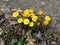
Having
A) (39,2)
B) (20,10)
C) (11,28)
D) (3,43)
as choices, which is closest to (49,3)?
(39,2)

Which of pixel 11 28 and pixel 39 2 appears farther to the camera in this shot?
pixel 39 2

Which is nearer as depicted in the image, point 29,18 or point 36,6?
point 29,18

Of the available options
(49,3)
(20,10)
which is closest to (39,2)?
(49,3)

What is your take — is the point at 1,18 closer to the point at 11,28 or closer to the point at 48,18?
the point at 11,28

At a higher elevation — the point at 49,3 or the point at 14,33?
the point at 49,3

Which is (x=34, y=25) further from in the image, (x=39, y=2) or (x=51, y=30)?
(x=39, y=2)

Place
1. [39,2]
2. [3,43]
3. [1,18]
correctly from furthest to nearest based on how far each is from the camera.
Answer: [39,2] → [1,18] → [3,43]

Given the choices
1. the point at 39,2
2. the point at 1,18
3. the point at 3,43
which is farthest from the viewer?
the point at 39,2

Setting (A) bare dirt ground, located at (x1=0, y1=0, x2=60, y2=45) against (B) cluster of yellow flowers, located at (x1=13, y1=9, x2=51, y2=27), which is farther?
(A) bare dirt ground, located at (x1=0, y1=0, x2=60, y2=45)

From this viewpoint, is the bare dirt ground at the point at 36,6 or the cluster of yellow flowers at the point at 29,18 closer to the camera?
the cluster of yellow flowers at the point at 29,18
